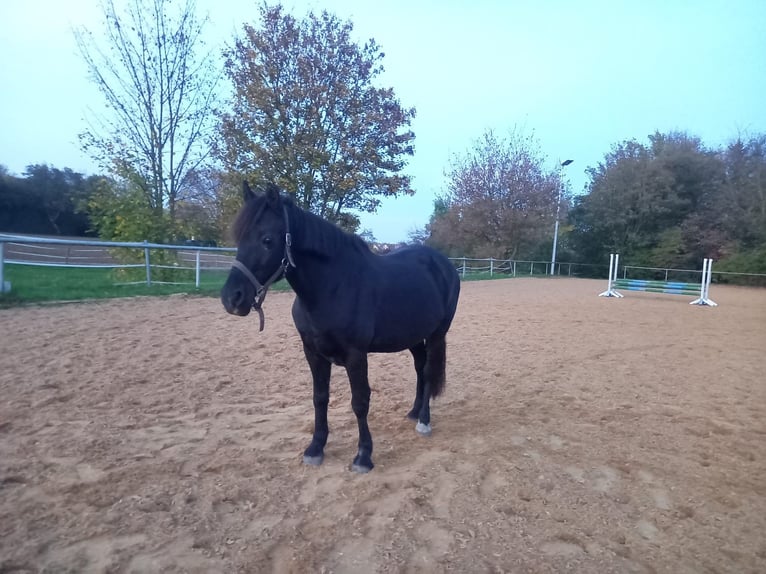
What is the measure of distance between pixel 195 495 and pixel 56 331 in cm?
469

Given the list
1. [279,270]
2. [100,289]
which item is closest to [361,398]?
[279,270]

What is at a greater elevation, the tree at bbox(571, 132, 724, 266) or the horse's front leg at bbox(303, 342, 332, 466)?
the tree at bbox(571, 132, 724, 266)

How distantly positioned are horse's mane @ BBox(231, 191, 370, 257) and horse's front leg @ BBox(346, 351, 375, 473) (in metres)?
0.70

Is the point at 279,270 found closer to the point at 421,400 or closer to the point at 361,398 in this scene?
the point at 361,398

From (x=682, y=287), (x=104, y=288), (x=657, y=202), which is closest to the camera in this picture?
(x=104, y=288)

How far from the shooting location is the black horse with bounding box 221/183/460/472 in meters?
2.44

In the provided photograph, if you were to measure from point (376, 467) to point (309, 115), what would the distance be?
1580cm

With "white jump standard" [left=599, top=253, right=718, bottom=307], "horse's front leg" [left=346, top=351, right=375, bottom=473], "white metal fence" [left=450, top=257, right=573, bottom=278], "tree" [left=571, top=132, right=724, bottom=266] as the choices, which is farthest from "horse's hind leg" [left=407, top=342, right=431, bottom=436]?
"tree" [left=571, top=132, right=724, bottom=266]

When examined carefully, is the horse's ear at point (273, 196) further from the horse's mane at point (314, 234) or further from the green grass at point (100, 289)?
the green grass at point (100, 289)

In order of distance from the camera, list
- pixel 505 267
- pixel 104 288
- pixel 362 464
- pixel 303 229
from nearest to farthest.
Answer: pixel 303 229 → pixel 362 464 → pixel 104 288 → pixel 505 267

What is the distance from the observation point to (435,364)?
145 inches

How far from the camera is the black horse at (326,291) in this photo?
2439 mm

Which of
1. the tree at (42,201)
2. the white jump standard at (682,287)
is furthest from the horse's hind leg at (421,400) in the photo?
the tree at (42,201)

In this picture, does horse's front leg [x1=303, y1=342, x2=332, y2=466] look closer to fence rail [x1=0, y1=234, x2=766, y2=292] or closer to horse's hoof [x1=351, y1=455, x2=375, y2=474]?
horse's hoof [x1=351, y1=455, x2=375, y2=474]
